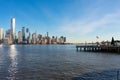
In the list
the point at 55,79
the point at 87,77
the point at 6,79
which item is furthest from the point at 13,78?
the point at 87,77

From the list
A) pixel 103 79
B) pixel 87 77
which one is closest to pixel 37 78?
pixel 87 77

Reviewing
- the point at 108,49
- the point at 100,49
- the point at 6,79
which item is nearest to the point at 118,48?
the point at 108,49

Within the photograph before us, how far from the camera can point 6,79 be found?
34.0 m

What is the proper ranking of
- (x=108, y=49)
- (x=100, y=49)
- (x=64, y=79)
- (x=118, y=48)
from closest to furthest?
(x=64, y=79), (x=118, y=48), (x=108, y=49), (x=100, y=49)

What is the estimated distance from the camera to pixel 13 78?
34.9 metres

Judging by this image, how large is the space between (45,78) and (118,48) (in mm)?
78019

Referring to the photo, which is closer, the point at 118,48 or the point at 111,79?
the point at 111,79

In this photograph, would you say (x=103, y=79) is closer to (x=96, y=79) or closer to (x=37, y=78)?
(x=96, y=79)

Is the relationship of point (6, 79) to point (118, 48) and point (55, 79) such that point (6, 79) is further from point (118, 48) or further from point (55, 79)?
point (118, 48)

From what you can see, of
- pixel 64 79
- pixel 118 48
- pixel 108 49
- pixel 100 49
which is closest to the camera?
pixel 64 79

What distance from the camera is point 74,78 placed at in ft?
115

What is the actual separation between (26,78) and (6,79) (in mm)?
3075

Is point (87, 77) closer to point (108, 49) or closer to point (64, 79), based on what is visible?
point (64, 79)

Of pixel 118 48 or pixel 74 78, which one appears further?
pixel 118 48
